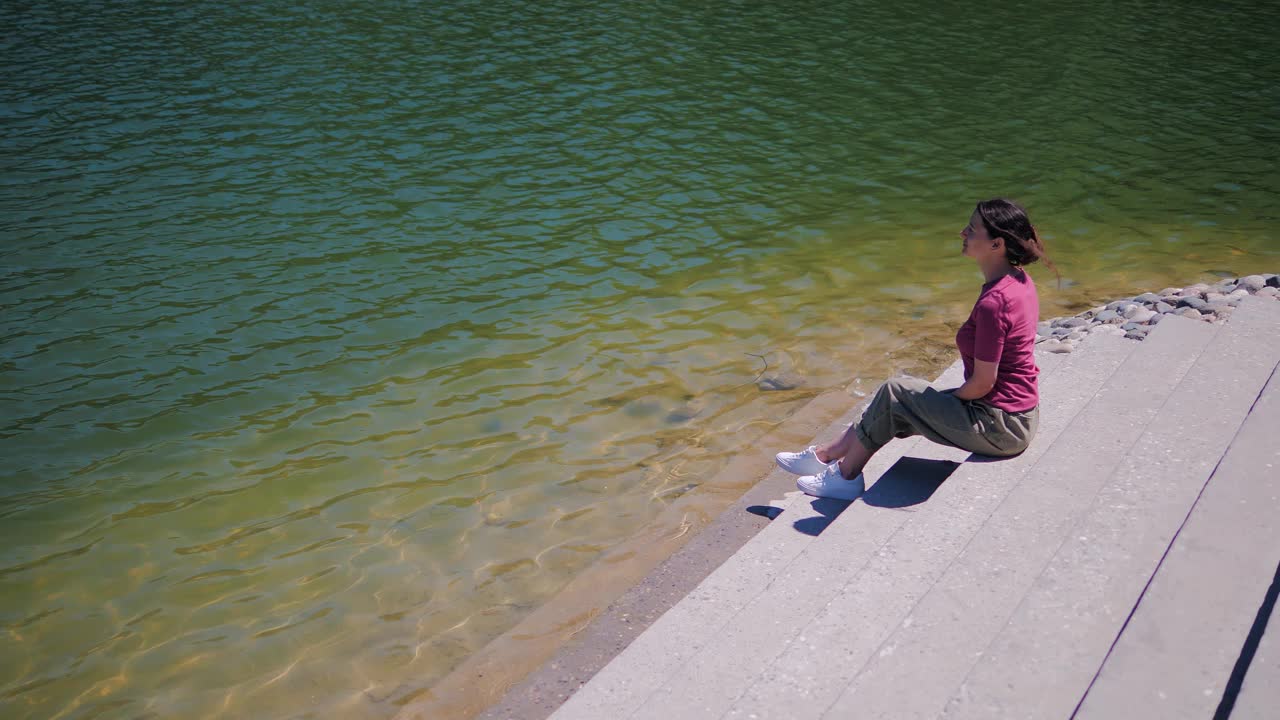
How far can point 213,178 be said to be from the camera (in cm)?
1352

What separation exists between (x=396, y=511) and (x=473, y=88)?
13.0 meters

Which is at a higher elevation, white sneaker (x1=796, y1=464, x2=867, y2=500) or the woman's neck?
the woman's neck

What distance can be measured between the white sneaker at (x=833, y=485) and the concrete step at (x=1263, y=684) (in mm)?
2542

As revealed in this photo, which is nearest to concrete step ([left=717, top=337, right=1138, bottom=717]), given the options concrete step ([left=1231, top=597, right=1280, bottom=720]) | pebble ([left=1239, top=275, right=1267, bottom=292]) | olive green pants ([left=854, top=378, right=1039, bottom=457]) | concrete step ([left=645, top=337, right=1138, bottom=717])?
concrete step ([left=645, top=337, right=1138, bottom=717])

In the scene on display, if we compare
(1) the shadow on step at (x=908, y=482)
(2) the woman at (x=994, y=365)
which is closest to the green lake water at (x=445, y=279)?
(1) the shadow on step at (x=908, y=482)

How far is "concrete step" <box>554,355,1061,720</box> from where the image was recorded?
4012 millimetres

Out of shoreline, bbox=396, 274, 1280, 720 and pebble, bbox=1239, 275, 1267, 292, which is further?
pebble, bbox=1239, 275, 1267, 292

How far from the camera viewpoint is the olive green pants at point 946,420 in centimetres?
510

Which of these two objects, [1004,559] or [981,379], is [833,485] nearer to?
[981,379]

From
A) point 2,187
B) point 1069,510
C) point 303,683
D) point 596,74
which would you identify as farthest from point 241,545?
point 596,74

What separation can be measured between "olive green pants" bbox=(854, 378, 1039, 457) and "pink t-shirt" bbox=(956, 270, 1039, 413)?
0.08 m

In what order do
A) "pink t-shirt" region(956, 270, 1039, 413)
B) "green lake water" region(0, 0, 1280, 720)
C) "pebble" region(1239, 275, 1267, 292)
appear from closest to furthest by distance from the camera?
"pink t-shirt" region(956, 270, 1039, 413) < "green lake water" region(0, 0, 1280, 720) < "pebble" region(1239, 275, 1267, 292)

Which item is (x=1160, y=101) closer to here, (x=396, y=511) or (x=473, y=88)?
(x=473, y=88)

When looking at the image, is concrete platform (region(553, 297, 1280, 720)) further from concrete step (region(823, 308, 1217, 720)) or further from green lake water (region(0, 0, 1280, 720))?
green lake water (region(0, 0, 1280, 720))
